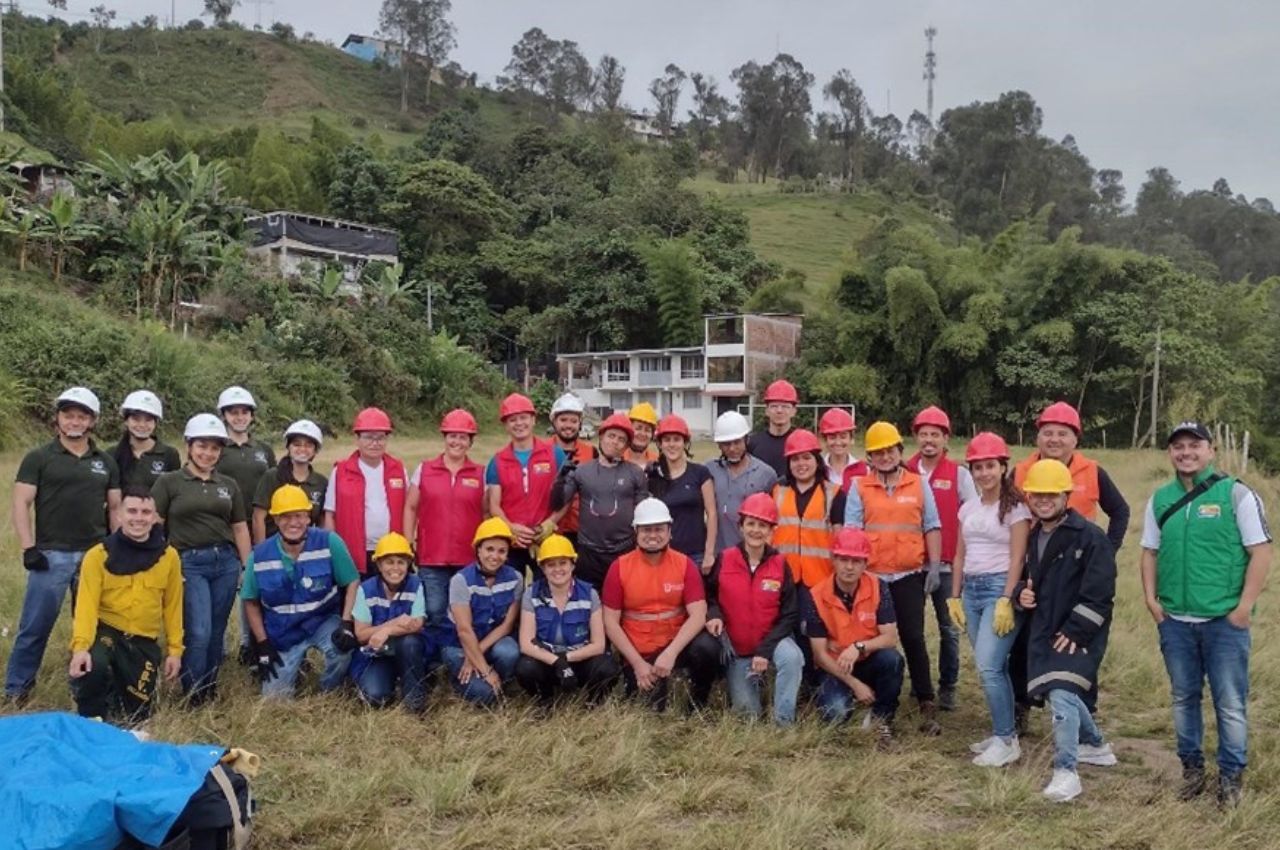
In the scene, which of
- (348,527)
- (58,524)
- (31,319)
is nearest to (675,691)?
(348,527)

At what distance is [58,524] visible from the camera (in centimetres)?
539

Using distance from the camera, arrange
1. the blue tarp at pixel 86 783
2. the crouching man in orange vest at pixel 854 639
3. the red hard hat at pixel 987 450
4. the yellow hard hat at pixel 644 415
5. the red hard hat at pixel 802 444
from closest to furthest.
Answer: the blue tarp at pixel 86 783 < the red hard hat at pixel 987 450 < the crouching man in orange vest at pixel 854 639 < the red hard hat at pixel 802 444 < the yellow hard hat at pixel 644 415

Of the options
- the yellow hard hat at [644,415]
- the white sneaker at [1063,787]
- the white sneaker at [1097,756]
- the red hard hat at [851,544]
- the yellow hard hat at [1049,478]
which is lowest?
the white sneaker at [1097,756]

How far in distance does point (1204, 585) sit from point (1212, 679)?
44cm

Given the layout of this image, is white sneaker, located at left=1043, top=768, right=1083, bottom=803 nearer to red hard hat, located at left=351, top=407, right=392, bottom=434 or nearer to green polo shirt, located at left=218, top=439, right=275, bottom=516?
red hard hat, located at left=351, top=407, right=392, bottom=434

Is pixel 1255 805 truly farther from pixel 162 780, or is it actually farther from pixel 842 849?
pixel 162 780

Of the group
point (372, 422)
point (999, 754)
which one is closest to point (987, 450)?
point (999, 754)

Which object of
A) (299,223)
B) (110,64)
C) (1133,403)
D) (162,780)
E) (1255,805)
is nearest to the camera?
(162,780)

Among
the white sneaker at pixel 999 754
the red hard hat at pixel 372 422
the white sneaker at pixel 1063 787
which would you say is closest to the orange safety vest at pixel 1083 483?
the white sneaker at pixel 999 754

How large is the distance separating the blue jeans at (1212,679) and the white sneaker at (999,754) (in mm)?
758

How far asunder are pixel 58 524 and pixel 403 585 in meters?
1.85

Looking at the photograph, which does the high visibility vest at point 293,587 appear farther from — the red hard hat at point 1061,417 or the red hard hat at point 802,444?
the red hard hat at point 1061,417

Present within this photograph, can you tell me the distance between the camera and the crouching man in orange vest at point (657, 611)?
18.1 feet

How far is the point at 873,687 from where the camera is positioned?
17.8ft
